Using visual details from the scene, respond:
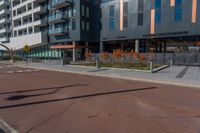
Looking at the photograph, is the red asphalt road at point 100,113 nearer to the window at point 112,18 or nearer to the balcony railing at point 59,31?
the window at point 112,18

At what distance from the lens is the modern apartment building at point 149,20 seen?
2920 cm

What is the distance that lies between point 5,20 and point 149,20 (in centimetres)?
5670

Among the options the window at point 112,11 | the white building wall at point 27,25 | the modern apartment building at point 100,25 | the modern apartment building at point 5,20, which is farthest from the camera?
the modern apartment building at point 5,20

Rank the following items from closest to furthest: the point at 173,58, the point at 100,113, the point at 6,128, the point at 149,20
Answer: the point at 6,128, the point at 100,113, the point at 173,58, the point at 149,20

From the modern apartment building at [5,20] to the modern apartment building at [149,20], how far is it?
1761 inches

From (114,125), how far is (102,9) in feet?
123

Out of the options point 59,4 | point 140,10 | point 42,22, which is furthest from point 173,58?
point 42,22

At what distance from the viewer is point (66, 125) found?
18.0 feet

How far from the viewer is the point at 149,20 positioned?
3322cm

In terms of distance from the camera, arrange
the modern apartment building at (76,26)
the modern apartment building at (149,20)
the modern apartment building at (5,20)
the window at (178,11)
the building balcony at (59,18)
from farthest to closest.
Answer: the modern apartment building at (5,20) < the building balcony at (59,18) < the modern apartment building at (76,26) < the window at (178,11) < the modern apartment building at (149,20)

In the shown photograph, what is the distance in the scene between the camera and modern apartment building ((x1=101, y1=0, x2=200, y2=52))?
29203 mm

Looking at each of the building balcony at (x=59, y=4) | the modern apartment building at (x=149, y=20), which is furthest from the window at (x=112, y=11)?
the building balcony at (x=59, y=4)

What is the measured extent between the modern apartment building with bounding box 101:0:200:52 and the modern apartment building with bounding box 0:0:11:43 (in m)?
44.7

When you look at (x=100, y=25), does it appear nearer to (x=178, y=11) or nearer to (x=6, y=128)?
(x=178, y=11)
